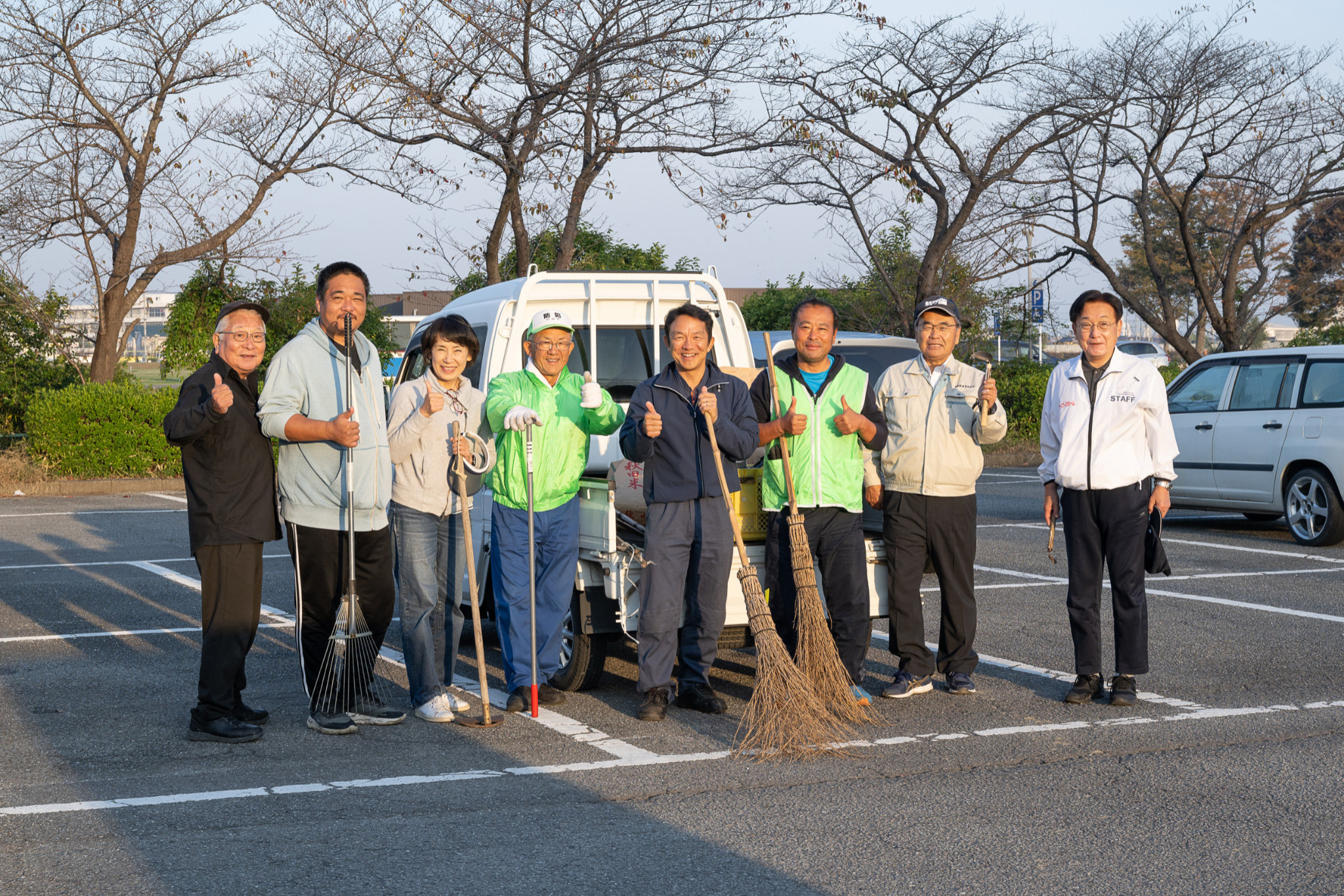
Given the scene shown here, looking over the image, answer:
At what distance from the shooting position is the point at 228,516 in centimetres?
567

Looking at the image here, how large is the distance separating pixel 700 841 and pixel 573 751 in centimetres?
128

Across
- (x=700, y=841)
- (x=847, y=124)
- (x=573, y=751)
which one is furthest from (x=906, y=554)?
(x=847, y=124)

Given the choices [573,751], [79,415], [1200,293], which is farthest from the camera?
[1200,293]

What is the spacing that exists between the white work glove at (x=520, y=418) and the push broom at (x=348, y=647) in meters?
0.68

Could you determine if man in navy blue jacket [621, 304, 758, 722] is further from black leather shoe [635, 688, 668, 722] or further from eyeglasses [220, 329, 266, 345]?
eyeglasses [220, 329, 266, 345]

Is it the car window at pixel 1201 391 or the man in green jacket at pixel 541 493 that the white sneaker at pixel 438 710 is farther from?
the car window at pixel 1201 391

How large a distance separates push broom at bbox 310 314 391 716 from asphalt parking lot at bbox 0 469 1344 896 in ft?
0.73

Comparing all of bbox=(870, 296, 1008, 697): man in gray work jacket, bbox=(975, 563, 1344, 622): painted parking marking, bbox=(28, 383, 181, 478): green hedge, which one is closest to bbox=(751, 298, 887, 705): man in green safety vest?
bbox=(870, 296, 1008, 697): man in gray work jacket

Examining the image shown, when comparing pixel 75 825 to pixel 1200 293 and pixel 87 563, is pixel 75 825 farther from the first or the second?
pixel 1200 293

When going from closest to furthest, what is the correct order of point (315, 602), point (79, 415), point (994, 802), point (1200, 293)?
point (994, 802) < point (315, 602) < point (79, 415) < point (1200, 293)

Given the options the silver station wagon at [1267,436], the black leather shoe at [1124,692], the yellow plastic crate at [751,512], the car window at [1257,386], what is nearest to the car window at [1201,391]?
the silver station wagon at [1267,436]

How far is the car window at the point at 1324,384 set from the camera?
12.0 m

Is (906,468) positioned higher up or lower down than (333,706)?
higher up

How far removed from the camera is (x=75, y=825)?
14.6 ft
